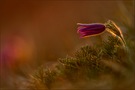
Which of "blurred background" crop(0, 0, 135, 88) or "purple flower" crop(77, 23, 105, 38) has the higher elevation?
"blurred background" crop(0, 0, 135, 88)

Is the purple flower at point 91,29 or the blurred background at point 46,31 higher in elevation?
the blurred background at point 46,31

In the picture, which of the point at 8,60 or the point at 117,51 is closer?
the point at 117,51

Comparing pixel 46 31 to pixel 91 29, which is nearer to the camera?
pixel 91 29

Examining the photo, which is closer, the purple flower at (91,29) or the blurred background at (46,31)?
the purple flower at (91,29)

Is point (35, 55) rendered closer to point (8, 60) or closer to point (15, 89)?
point (8, 60)

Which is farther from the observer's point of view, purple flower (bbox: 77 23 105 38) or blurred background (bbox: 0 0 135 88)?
blurred background (bbox: 0 0 135 88)

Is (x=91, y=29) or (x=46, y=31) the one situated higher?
(x=46, y=31)

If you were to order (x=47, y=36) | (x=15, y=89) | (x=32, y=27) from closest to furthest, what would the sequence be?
(x=15, y=89) → (x=47, y=36) → (x=32, y=27)

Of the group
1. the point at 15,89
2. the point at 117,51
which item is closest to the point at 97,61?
the point at 117,51
